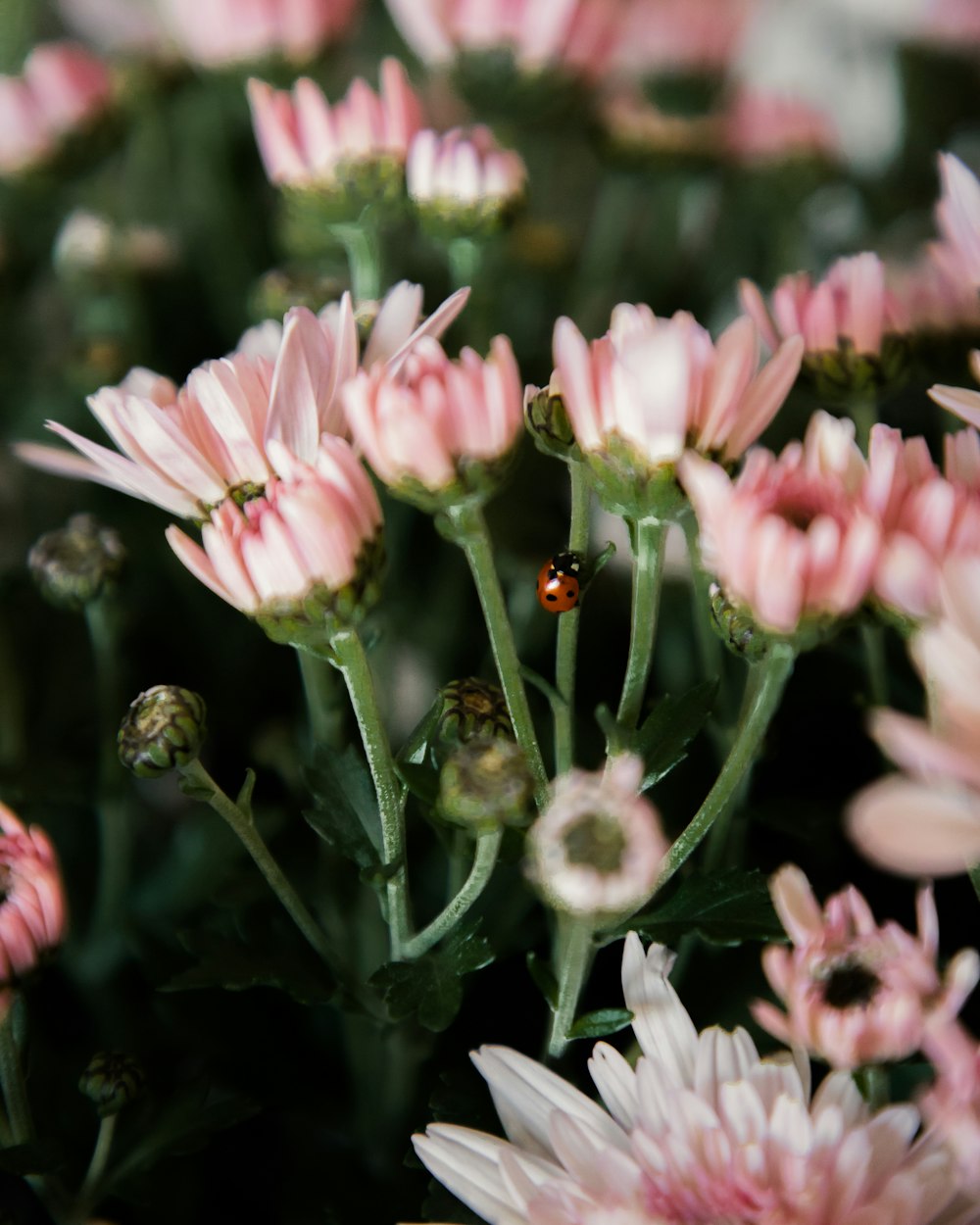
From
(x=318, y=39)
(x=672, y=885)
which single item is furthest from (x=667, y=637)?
(x=318, y=39)

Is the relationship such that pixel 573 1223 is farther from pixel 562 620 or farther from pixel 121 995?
pixel 121 995

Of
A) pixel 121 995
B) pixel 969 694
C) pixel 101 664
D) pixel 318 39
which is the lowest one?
pixel 121 995

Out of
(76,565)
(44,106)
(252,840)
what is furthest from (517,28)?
(252,840)

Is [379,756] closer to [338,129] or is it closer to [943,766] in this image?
[943,766]

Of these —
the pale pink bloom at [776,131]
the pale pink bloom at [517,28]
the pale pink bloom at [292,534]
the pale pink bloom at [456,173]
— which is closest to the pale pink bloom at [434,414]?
the pale pink bloom at [292,534]

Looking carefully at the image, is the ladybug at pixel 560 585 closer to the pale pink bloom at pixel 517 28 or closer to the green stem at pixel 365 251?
the green stem at pixel 365 251

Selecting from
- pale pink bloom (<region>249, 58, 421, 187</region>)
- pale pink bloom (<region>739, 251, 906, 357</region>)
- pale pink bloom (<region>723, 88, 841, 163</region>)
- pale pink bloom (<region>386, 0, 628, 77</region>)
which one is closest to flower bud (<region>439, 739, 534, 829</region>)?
pale pink bloom (<region>739, 251, 906, 357</region>)
